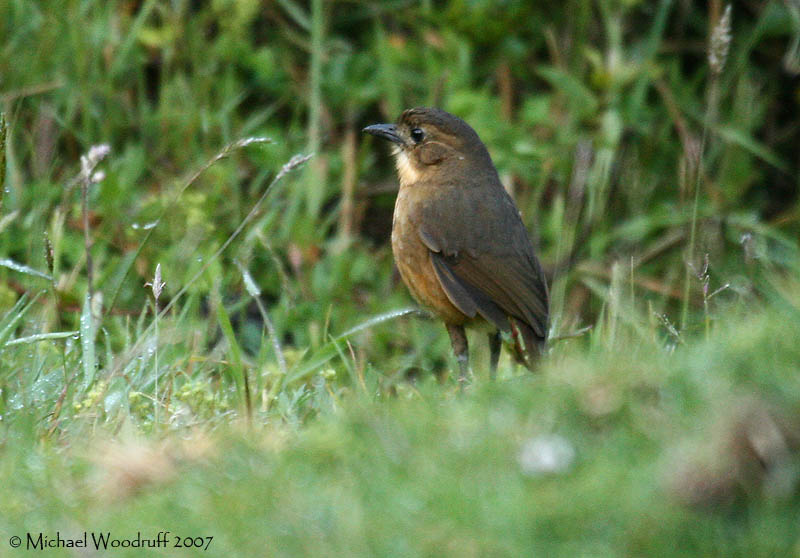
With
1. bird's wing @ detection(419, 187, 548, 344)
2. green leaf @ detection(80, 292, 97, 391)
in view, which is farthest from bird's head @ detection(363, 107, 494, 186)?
green leaf @ detection(80, 292, 97, 391)

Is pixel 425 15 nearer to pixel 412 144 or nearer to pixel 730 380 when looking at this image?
pixel 412 144

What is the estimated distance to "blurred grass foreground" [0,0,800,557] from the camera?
223cm

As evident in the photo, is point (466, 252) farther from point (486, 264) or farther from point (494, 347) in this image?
point (494, 347)

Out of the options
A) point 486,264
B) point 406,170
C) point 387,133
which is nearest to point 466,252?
point 486,264

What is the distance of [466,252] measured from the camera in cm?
507

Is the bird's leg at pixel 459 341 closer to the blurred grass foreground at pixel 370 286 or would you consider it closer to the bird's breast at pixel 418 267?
the bird's breast at pixel 418 267

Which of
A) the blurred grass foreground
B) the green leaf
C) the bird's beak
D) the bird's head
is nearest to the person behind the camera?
the blurred grass foreground

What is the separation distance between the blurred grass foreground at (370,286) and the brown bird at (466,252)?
0.72 ft

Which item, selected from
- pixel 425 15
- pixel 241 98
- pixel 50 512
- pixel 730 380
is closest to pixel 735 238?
pixel 425 15

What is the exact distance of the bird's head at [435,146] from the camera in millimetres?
5395

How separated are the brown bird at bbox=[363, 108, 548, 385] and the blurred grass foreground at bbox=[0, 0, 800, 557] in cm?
22

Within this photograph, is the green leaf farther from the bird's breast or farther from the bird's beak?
the bird's beak

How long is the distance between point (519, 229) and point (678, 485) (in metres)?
3.17

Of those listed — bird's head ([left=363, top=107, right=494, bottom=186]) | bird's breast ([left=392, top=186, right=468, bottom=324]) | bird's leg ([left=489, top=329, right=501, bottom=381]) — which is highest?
bird's head ([left=363, top=107, right=494, bottom=186])
